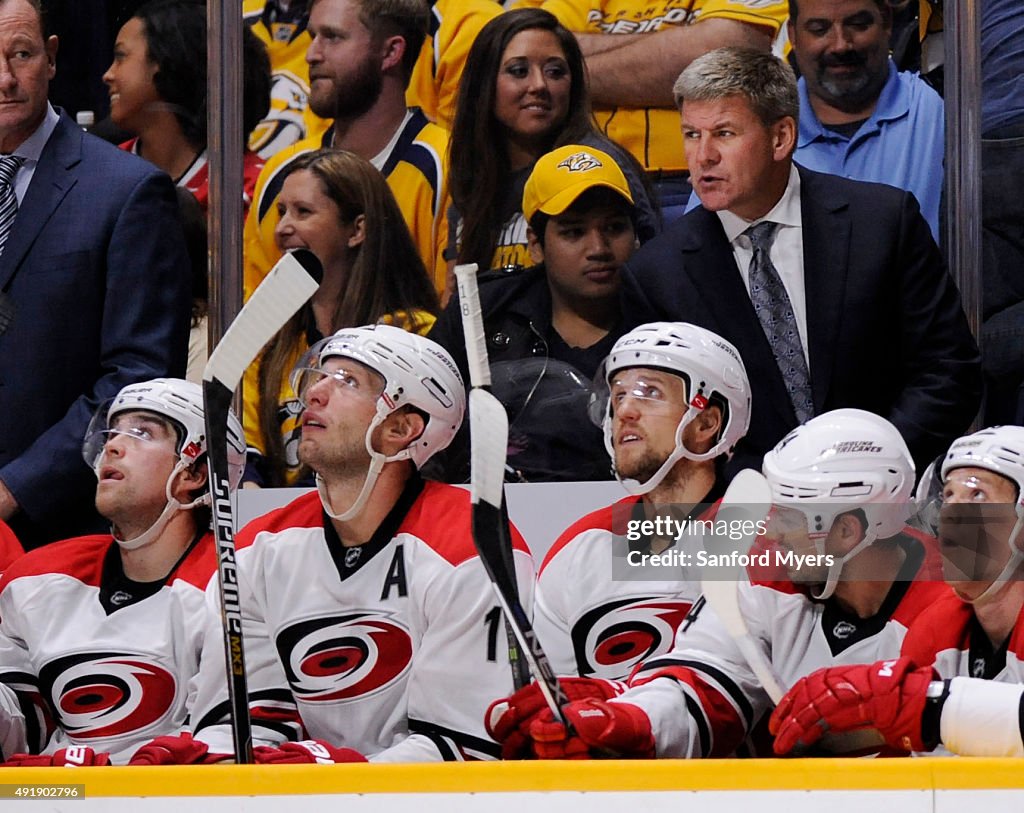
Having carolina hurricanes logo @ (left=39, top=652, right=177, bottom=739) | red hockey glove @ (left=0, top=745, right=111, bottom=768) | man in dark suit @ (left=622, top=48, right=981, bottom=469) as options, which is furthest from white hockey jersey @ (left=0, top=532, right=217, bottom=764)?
man in dark suit @ (left=622, top=48, right=981, bottom=469)

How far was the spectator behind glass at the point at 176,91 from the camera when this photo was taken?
2996mm

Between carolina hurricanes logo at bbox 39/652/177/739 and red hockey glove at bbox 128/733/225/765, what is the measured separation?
18 cm

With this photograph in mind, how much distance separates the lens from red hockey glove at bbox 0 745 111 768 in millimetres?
2459

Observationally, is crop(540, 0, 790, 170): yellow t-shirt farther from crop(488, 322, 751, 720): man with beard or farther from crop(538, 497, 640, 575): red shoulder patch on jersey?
crop(538, 497, 640, 575): red shoulder patch on jersey

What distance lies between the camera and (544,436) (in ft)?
8.91

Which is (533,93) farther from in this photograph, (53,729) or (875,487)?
(53,729)

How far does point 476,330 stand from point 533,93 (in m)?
0.63

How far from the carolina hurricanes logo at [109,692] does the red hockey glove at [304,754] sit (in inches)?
11.0

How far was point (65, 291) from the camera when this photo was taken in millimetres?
2945

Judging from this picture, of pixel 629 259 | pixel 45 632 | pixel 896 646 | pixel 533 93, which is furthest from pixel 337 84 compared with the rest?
pixel 896 646

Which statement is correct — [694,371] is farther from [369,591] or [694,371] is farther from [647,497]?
[369,591]

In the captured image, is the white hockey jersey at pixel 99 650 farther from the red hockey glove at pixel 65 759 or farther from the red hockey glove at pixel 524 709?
the red hockey glove at pixel 524 709

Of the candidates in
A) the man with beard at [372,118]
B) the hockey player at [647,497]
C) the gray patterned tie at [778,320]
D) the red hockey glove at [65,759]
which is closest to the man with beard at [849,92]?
the gray patterned tie at [778,320]

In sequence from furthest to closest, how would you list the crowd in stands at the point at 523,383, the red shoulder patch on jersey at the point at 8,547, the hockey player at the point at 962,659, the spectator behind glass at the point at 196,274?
the spectator behind glass at the point at 196,274
the red shoulder patch on jersey at the point at 8,547
the crowd in stands at the point at 523,383
the hockey player at the point at 962,659
